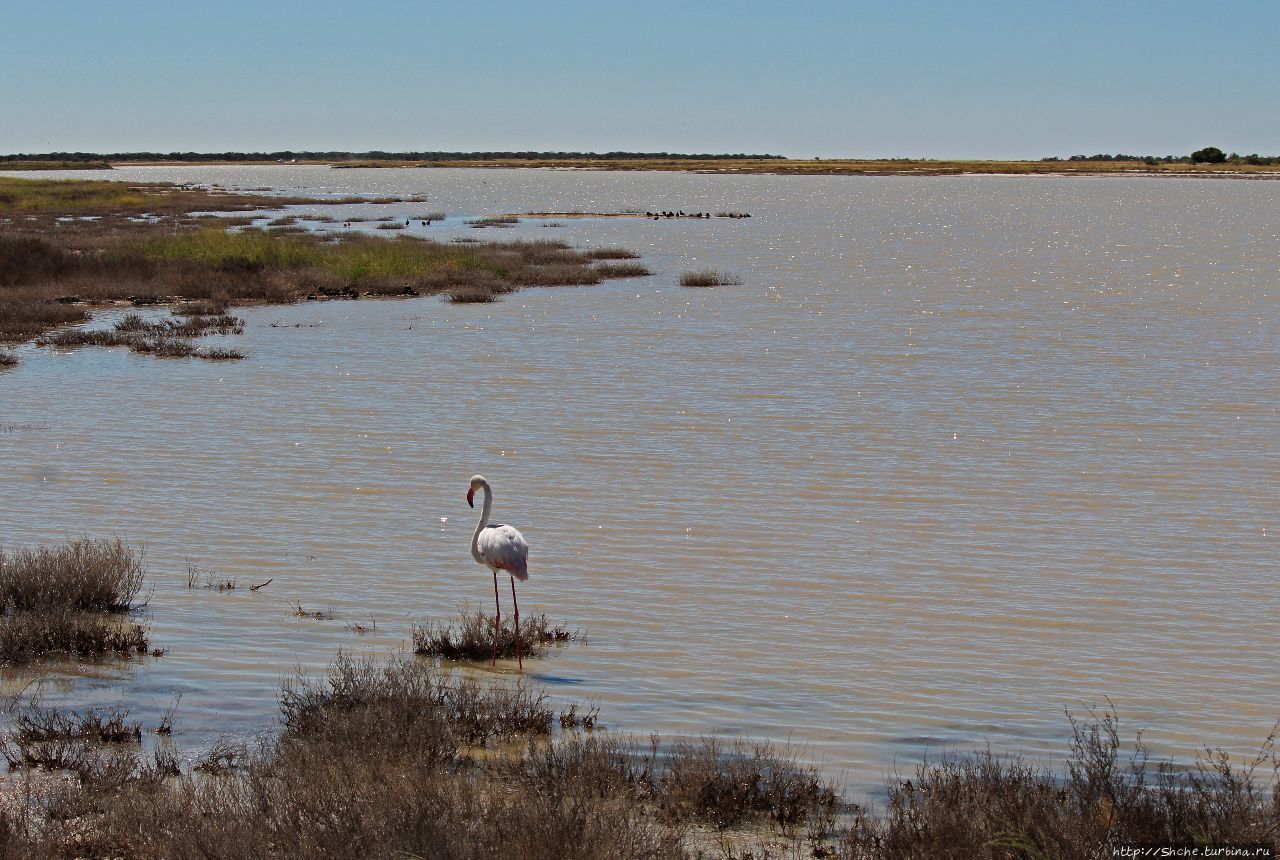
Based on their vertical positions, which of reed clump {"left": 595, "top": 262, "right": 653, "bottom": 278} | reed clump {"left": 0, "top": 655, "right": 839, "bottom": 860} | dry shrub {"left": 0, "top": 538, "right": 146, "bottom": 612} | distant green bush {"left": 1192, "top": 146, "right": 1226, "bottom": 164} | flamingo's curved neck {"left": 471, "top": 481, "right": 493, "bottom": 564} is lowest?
reed clump {"left": 0, "top": 655, "right": 839, "bottom": 860}

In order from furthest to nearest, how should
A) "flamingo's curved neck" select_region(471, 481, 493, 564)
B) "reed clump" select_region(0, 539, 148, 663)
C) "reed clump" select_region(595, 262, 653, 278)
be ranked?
"reed clump" select_region(595, 262, 653, 278) < "flamingo's curved neck" select_region(471, 481, 493, 564) < "reed clump" select_region(0, 539, 148, 663)

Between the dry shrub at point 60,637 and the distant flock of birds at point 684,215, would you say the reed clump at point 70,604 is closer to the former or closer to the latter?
the dry shrub at point 60,637

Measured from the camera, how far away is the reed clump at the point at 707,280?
40.0 metres

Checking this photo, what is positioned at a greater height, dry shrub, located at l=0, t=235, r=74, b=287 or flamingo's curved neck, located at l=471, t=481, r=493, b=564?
dry shrub, located at l=0, t=235, r=74, b=287

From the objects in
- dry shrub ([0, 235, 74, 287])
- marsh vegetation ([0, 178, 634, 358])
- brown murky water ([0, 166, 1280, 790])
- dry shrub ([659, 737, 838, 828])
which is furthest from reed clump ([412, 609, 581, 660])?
dry shrub ([0, 235, 74, 287])

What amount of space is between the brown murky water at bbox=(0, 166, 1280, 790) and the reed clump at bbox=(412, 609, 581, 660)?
0.28m

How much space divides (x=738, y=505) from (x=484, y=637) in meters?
5.18

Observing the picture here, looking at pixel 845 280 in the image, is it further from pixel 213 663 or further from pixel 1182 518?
pixel 213 663

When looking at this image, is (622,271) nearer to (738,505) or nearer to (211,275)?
(211,275)

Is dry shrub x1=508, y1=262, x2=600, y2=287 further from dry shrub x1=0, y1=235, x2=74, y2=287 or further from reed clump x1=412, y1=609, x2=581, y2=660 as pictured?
reed clump x1=412, y1=609, x2=581, y2=660

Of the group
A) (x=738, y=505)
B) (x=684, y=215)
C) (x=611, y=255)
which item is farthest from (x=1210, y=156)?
(x=738, y=505)

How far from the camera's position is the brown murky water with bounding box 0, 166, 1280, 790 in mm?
8547

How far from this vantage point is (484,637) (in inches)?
358

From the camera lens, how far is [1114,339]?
92.2 ft
